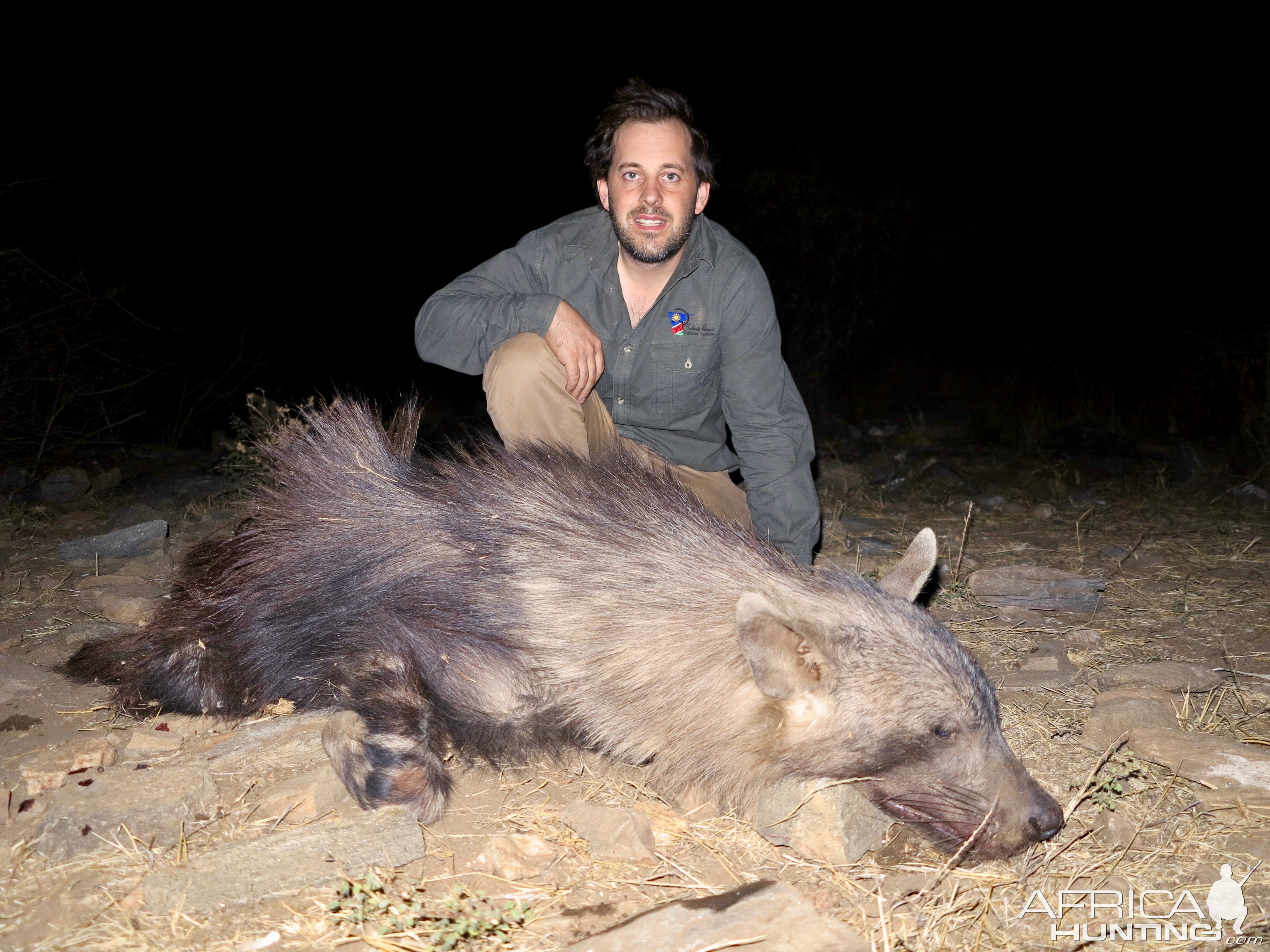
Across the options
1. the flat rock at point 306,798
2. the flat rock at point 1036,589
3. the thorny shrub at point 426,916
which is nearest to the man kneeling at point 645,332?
the flat rock at point 1036,589

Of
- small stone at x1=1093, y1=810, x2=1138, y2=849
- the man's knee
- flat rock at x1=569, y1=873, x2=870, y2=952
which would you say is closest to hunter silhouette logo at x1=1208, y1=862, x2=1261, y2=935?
small stone at x1=1093, y1=810, x2=1138, y2=849

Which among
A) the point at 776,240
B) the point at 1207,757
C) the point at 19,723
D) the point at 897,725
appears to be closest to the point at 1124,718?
the point at 1207,757

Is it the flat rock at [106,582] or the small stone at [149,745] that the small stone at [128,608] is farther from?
the small stone at [149,745]

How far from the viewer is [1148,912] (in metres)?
1.89

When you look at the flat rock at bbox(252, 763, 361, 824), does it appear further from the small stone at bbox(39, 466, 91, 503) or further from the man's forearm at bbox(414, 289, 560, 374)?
the small stone at bbox(39, 466, 91, 503)

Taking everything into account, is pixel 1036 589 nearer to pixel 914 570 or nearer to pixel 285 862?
pixel 914 570

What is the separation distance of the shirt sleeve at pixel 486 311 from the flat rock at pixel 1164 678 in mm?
2124

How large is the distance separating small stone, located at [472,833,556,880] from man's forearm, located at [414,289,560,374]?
172 cm

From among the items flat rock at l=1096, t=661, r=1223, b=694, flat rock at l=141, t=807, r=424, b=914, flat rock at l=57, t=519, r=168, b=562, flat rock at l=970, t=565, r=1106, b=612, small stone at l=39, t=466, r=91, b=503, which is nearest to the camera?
flat rock at l=141, t=807, r=424, b=914

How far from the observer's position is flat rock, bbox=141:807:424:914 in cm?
178

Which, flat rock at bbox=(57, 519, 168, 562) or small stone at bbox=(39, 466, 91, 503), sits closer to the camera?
flat rock at bbox=(57, 519, 168, 562)

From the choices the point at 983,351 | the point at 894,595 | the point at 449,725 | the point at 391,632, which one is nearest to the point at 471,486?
the point at 391,632

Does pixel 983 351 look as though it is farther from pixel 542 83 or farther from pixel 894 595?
pixel 894 595

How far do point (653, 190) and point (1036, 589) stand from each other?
210 centimetres
